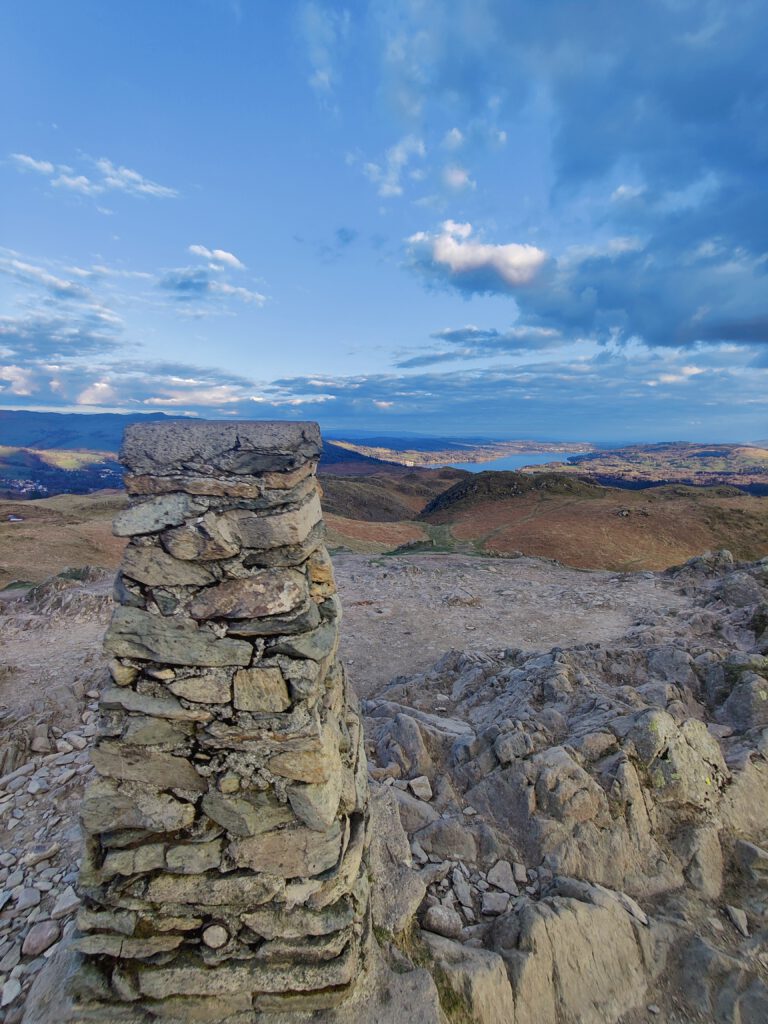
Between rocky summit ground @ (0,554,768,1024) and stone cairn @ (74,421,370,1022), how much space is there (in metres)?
1.11

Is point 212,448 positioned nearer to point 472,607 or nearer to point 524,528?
point 472,607

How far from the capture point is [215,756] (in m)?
3.99

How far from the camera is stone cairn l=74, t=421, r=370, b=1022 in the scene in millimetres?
3852

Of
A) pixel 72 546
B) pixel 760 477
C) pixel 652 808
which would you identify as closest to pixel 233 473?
pixel 652 808

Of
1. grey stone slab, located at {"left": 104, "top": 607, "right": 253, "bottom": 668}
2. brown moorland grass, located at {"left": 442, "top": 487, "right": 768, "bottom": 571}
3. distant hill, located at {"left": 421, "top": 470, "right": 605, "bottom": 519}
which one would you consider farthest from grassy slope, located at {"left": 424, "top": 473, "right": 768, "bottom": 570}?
grey stone slab, located at {"left": 104, "top": 607, "right": 253, "bottom": 668}

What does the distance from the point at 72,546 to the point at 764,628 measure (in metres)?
35.9

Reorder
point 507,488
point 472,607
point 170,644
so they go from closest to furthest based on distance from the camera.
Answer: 1. point 170,644
2. point 472,607
3. point 507,488

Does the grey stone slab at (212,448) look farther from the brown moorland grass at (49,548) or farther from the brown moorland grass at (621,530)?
the brown moorland grass at (621,530)

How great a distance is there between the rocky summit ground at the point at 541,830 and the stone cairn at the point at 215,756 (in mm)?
1114

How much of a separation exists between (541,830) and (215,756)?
16.7 ft

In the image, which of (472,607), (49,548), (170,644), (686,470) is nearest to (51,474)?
(49,548)

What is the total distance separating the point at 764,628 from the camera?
13141 mm

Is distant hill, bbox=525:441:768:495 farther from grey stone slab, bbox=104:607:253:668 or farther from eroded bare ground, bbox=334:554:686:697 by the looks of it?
grey stone slab, bbox=104:607:253:668

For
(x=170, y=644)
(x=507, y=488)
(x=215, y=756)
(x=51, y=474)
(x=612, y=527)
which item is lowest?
(x=51, y=474)
